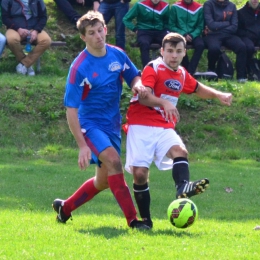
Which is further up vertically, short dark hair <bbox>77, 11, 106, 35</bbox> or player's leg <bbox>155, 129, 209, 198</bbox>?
short dark hair <bbox>77, 11, 106, 35</bbox>

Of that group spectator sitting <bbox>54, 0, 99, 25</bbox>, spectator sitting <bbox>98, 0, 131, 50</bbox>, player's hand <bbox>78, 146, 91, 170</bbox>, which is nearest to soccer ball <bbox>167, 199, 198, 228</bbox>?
player's hand <bbox>78, 146, 91, 170</bbox>

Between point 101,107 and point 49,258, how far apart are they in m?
2.08

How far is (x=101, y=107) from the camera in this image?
23.1 ft

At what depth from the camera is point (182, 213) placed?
6543mm

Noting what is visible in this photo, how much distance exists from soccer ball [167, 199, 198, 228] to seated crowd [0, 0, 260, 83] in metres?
9.13

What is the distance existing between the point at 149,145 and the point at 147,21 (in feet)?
29.3

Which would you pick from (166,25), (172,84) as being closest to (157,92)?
(172,84)

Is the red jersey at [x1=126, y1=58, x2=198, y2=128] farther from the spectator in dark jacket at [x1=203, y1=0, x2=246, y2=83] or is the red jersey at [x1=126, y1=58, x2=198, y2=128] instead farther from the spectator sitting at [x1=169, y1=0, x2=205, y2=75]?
the spectator in dark jacket at [x1=203, y1=0, x2=246, y2=83]

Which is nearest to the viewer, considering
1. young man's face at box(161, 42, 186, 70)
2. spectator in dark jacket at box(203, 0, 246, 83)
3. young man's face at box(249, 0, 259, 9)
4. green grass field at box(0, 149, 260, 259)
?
green grass field at box(0, 149, 260, 259)

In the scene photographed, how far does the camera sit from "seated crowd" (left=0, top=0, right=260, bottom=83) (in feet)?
49.6

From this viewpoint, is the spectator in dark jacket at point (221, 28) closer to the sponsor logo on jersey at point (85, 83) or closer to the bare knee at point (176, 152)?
the bare knee at point (176, 152)

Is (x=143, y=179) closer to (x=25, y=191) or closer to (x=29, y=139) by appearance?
(x=25, y=191)

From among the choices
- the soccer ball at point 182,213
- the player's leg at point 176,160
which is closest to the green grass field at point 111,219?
the soccer ball at point 182,213

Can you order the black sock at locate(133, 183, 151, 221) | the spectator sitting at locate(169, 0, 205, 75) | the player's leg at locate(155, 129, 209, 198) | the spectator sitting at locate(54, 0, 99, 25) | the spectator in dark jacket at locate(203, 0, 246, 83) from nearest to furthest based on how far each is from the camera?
the player's leg at locate(155, 129, 209, 198)
the black sock at locate(133, 183, 151, 221)
the spectator sitting at locate(169, 0, 205, 75)
the spectator in dark jacket at locate(203, 0, 246, 83)
the spectator sitting at locate(54, 0, 99, 25)
